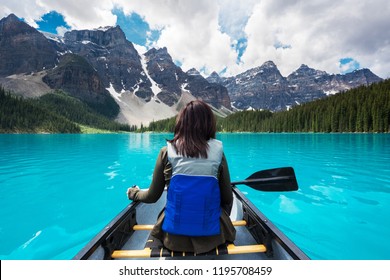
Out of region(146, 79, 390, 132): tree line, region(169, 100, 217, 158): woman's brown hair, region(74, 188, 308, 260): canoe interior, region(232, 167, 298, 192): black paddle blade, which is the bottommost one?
region(74, 188, 308, 260): canoe interior

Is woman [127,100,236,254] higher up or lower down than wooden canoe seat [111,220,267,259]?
higher up

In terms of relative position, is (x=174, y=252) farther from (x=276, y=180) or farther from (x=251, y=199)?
(x=251, y=199)

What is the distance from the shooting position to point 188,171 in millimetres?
3002

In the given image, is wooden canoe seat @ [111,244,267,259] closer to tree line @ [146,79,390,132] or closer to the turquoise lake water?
the turquoise lake water

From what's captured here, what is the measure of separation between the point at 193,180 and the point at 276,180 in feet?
9.19

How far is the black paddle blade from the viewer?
4.85m

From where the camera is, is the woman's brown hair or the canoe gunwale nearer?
the woman's brown hair

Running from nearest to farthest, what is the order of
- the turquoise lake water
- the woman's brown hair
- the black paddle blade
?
1. the woman's brown hair
2. the black paddle blade
3. the turquoise lake water

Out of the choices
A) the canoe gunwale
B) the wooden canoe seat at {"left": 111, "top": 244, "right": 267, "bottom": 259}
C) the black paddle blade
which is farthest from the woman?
the black paddle blade

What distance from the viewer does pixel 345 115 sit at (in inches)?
3305

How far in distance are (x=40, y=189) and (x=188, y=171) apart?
39.2ft

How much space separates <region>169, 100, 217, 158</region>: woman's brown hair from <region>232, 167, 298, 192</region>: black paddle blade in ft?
8.04

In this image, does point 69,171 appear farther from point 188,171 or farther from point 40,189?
point 188,171
